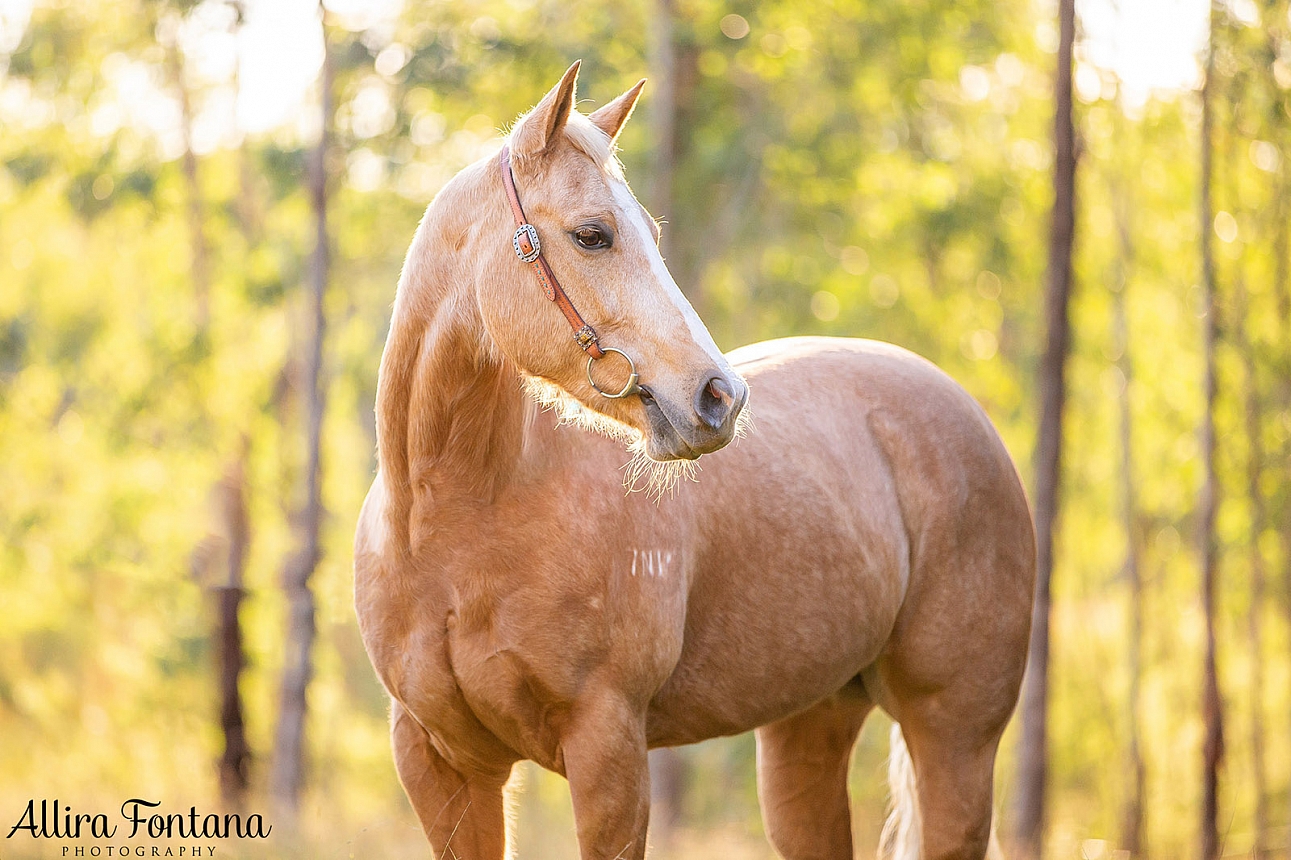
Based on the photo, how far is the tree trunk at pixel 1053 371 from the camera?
8.41 m

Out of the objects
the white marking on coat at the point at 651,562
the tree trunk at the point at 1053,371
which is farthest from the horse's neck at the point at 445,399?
the tree trunk at the point at 1053,371

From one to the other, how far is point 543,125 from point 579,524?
101 cm

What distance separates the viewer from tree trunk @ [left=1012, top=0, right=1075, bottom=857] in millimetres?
8414

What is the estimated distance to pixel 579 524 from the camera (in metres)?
3.04

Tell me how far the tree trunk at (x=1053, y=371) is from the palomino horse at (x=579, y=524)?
5.20 m

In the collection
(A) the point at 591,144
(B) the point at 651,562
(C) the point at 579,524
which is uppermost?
(A) the point at 591,144

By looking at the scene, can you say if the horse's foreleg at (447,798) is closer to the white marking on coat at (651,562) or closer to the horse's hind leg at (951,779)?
the white marking on coat at (651,562)

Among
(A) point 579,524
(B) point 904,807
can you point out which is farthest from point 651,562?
(B) point 904,807

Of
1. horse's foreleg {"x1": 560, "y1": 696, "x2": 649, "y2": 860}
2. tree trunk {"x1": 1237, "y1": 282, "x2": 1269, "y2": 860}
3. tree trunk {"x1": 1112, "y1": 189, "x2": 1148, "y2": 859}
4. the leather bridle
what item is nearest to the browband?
the leather bridle

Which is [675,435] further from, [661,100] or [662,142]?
[661,100]

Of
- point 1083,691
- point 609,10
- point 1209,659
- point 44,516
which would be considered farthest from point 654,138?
point 1083,691

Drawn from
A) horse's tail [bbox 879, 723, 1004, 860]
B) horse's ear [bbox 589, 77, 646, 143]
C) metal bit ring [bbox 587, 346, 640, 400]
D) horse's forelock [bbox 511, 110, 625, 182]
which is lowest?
horse's tail [bbox 879, 723, 1004, 860]

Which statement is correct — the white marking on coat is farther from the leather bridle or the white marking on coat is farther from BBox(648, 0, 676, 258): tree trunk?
BBox(648, 0, 676, 258): tree trunk

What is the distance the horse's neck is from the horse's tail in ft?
6.57
